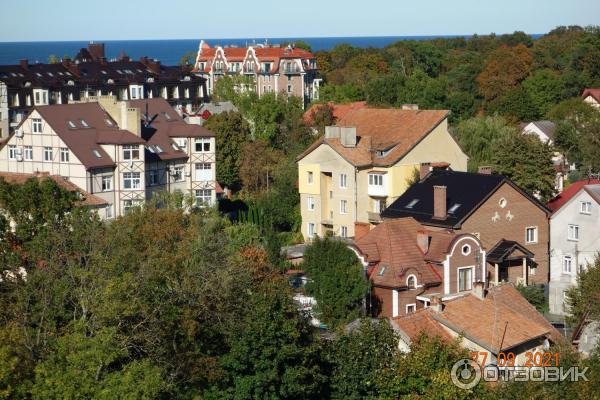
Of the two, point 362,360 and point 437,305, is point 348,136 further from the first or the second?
point 362,360

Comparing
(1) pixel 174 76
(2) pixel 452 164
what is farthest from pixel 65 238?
(1) pixel 174 76

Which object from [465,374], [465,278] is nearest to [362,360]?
Answer: [465,374]

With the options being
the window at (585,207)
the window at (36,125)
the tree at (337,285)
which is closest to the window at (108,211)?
the window at (36,125)

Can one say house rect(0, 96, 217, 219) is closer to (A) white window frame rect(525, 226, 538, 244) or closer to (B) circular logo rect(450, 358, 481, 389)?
(A) white window frame rect(525, 226, 538, 244)

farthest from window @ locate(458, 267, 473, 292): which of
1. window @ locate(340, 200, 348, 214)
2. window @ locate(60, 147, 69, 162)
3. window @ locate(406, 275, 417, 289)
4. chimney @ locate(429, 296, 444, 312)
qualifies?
window @ locate(60, 147, 69, 162)

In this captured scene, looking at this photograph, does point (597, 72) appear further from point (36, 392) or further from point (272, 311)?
point (36, 392)

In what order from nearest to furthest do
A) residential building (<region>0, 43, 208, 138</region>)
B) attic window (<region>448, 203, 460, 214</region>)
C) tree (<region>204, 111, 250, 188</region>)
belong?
attic window (<region>448, 203, 460, 214</region>), tree (<region>204, 111, 250, 188</region>), residential building (<region>0, 43, 208, 138</region>)

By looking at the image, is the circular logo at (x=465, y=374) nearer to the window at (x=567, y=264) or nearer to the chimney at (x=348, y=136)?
the window at (x=567, y=264)
